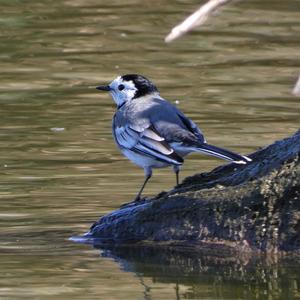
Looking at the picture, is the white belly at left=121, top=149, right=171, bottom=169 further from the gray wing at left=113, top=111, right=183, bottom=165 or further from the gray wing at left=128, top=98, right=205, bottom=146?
the gray wing at left=128, top=98, right=205, bottom=146

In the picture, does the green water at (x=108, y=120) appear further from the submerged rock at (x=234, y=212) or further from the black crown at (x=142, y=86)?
the black crown at (x=142, y=86)

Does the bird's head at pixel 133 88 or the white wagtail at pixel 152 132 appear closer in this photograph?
the white wagtail at pixel 152 132

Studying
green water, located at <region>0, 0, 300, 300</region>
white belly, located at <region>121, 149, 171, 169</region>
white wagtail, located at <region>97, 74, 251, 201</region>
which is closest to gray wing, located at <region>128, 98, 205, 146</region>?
white wagtail, located at <region>97, 74, 251, 201</region>

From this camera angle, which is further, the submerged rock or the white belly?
the white belly

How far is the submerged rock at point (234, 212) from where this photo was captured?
8.07m

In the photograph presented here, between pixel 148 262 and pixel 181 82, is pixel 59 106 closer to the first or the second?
pixel 181 82

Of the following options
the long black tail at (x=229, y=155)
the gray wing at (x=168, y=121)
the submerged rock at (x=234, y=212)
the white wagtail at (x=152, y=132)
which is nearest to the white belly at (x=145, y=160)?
the white wagtail at (x=152, y=132)

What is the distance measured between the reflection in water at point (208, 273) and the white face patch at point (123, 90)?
1.91 metres

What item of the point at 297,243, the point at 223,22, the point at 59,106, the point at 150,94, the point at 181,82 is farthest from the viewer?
the point at 223,22

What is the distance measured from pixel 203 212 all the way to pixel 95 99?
6.32 metres

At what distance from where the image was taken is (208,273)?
777 cm

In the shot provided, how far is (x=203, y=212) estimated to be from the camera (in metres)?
8.25

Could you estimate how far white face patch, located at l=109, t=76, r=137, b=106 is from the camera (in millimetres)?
10086

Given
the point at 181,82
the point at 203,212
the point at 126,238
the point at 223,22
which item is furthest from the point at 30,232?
the point at 223,22
